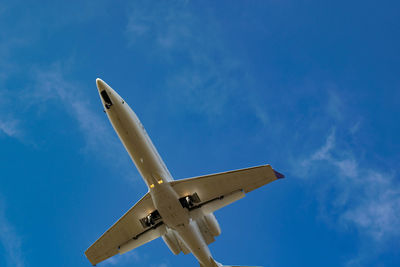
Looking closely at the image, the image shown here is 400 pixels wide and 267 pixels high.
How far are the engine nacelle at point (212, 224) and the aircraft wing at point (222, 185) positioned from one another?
825mm

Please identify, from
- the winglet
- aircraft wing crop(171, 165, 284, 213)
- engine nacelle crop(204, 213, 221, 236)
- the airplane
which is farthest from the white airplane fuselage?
the winglet

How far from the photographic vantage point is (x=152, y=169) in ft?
84.9

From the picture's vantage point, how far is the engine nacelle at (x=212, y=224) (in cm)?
2881

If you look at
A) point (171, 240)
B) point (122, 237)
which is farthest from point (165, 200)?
point (122, 237)

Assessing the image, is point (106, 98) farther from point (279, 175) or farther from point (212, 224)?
point (279, 175)

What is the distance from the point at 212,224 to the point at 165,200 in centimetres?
514

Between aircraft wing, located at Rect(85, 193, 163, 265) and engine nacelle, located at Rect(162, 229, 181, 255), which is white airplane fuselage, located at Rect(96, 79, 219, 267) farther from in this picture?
aircraft wing, located at Rect(85, 193, 163, 265)

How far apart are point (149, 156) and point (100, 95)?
529 centimetres

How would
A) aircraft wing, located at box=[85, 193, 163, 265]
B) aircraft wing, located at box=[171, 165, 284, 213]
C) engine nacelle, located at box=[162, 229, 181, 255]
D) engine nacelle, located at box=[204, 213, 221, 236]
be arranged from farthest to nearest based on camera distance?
engine nacelle, located at box=[162, 229, 181, 255] < aircraft wing, located at box=[85, 193, 163, 265] < engine nacelle, located at box=[204, 213, 221, 236] < aircraft wing, located at box=[171, 165, 284, 213]

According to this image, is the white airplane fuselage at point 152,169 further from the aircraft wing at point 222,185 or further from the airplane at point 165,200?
the aircraft wing at point 222,185

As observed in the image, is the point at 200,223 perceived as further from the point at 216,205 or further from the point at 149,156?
the point at 149,156

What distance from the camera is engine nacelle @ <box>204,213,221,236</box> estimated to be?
28812 mm

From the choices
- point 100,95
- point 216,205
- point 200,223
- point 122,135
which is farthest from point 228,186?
point 100,95

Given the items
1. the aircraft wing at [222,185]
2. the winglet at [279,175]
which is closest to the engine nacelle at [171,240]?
the aircraft wing at [222,185]
